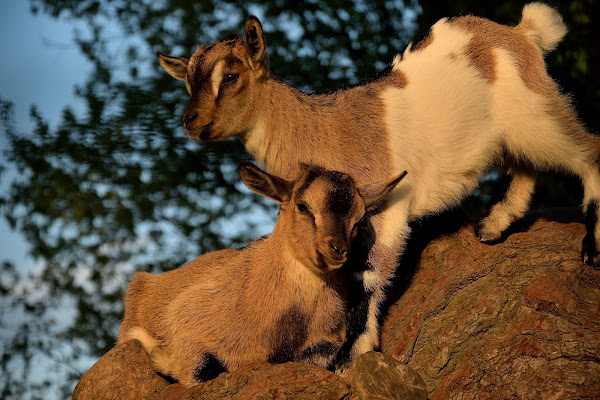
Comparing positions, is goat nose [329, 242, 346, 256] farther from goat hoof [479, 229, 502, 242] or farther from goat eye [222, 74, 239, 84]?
goat hoof [479, 229, 502, 242]

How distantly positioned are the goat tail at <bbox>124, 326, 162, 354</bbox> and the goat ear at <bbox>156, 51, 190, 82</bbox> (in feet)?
8.60

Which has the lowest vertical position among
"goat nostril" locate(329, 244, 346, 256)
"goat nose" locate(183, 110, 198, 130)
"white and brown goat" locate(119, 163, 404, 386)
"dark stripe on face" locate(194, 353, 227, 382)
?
"dark stripe on face" locate(194, 353, 227, 382)

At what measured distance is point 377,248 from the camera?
6004 mm

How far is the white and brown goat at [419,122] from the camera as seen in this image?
6.17 meters

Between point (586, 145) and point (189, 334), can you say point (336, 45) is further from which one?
point (189, 334)

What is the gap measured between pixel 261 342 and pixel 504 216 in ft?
9.76

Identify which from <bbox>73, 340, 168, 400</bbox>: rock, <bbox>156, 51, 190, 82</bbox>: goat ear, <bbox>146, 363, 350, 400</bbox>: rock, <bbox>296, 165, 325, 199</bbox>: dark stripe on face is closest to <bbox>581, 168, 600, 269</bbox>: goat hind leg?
<bbox>296, 165, 325, 199</bbox>: dark stripe on face

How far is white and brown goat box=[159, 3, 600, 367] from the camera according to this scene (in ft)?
20.2

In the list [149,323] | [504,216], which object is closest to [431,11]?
[504,216]

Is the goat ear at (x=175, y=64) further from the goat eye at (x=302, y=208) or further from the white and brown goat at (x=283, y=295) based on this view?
the goat eye at (x=302, y=208)

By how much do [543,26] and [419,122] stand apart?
189cm

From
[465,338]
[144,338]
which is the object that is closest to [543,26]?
[465,338]

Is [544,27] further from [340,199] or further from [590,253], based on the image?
[340,199]

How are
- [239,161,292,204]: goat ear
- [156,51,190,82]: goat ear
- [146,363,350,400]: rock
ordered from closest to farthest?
[146,363,350,400]: rock < [239,161,292,204]: goat ear < [156,51,190,82]: goat ear
